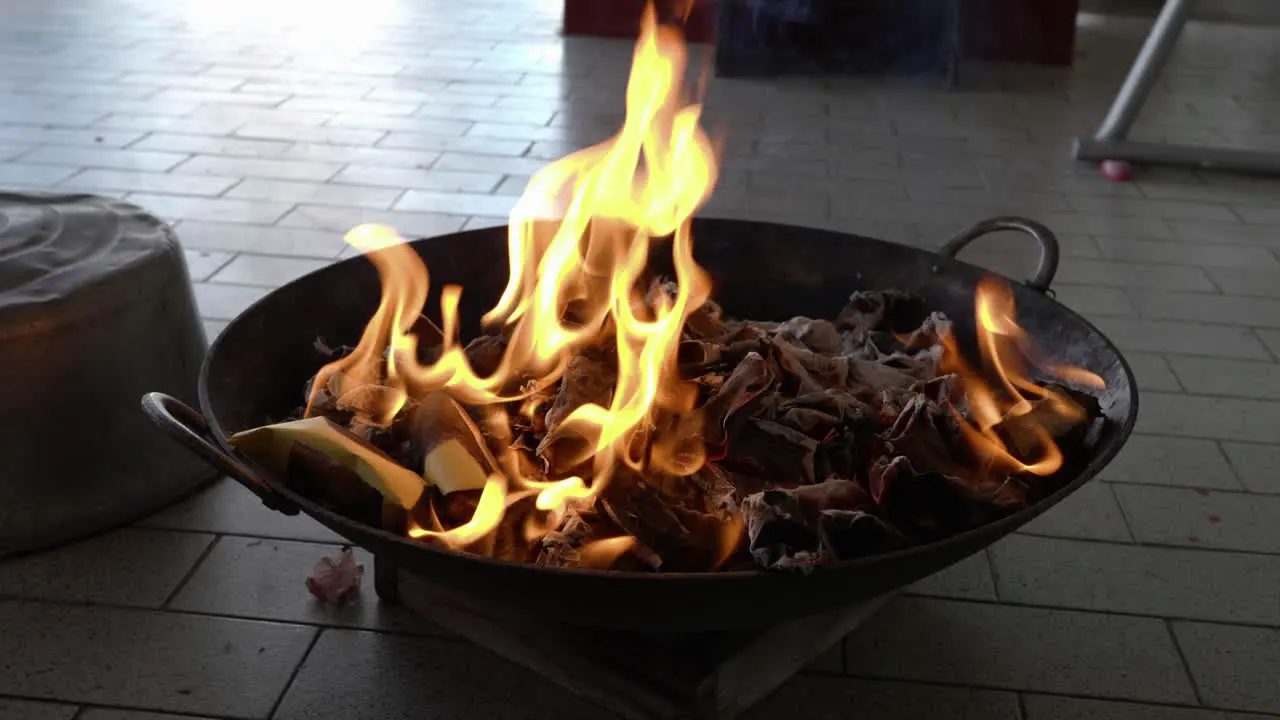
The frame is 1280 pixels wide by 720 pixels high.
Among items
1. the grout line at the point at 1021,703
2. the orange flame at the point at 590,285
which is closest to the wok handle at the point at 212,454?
the orange flame at the point at 590,285

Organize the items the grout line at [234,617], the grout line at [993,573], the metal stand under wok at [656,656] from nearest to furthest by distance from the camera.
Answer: the metal stand under wok at [656,656] < the grout line at [234,617] < the grout line at [993,573]

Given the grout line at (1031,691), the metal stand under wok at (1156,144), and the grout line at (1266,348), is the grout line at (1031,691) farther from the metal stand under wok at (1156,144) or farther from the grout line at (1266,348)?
the metal stand under wok at (1156,144)

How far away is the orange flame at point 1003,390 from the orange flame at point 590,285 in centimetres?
35

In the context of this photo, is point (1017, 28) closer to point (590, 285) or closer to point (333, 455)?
point (590, 285)

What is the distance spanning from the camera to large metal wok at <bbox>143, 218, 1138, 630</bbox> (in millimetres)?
1021

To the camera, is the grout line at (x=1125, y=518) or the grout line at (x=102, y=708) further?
the grout line at (x=1125, y=518)

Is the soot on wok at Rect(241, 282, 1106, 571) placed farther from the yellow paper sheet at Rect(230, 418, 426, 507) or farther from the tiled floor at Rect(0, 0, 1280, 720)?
the tiled floor at Rect(0, 0, 1280, 720)

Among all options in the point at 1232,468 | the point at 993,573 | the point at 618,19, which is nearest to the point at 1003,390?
the point at 993,573

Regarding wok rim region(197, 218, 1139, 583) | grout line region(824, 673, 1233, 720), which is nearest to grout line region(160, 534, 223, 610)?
wok rim region(197, 218, 1139, 583)

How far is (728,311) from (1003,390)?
17.9 inches

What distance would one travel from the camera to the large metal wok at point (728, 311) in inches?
40.2

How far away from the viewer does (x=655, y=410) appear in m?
1.31

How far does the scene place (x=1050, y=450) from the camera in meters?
1.27

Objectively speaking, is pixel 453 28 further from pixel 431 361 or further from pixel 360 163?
pixel 431 361
